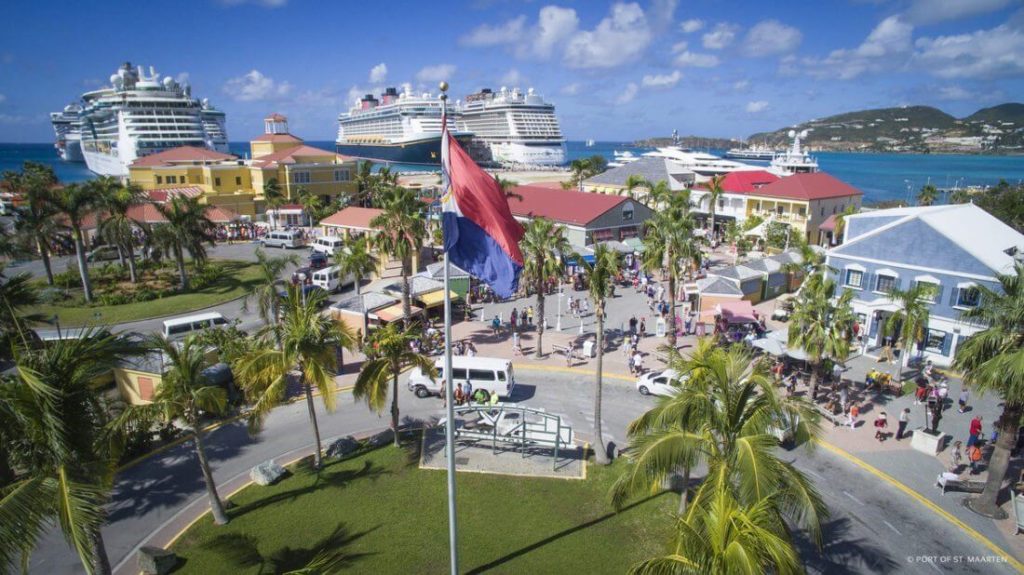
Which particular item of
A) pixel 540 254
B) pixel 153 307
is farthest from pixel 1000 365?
pixel 153 307

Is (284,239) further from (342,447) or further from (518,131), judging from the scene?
(518,131)

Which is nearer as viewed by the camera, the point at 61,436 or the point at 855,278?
the point at 61,436

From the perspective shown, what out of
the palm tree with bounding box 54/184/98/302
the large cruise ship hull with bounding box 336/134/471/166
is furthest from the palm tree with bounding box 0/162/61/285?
the large cruise ship hull with bounding box 336/134/471/166

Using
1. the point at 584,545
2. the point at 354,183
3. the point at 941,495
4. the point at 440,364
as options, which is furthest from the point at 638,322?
the point at 354,183

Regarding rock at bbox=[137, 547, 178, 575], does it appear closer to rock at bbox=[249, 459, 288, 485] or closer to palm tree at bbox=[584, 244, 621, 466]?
rock at bbox=[249, 459, 288, 485]

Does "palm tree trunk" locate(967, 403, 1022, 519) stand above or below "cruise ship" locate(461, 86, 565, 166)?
below

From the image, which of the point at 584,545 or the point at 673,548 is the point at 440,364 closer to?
the point at 584,545
